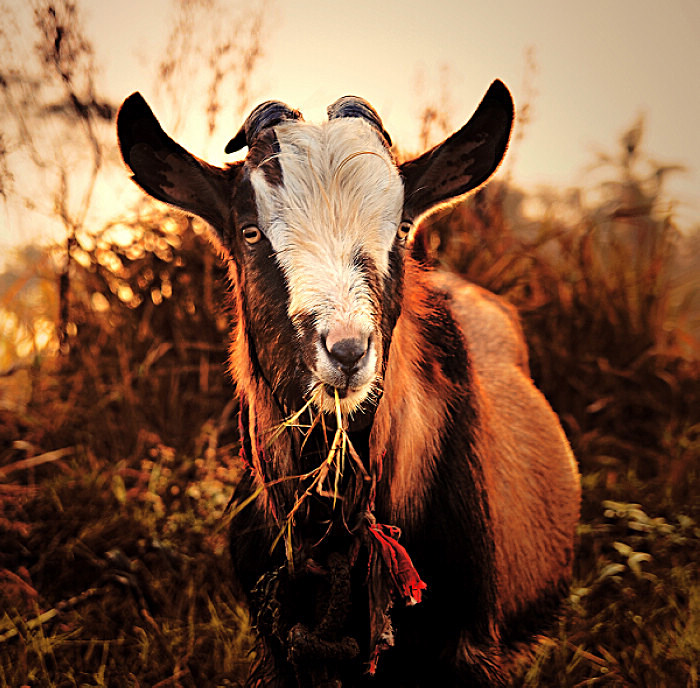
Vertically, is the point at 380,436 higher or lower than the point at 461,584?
higher

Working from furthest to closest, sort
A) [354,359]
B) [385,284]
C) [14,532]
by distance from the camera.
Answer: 1. [14,532]
2. [385,284]
3. [354,359]

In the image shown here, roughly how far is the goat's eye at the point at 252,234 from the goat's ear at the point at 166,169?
0.65 ft

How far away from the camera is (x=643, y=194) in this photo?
5988 mm

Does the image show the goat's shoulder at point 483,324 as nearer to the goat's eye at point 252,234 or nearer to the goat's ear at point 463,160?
the goat's ear at point 463,160

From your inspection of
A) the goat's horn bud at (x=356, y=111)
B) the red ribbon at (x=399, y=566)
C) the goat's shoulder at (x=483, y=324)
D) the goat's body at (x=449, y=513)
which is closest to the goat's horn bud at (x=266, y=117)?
the goat's horn bud at (x=356, y=111)

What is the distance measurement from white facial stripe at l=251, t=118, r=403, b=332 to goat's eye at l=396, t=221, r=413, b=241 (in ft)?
0.16

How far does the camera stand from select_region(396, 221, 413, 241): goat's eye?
7.02 feet

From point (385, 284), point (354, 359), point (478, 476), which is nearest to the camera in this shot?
point (354, 359)

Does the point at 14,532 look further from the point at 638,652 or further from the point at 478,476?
the point at 638,652

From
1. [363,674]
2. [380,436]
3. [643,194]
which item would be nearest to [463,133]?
[380,436]

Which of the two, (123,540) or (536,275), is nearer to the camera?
(123,540)

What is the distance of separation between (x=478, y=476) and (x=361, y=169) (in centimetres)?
113

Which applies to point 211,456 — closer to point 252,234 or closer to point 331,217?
point 252,234

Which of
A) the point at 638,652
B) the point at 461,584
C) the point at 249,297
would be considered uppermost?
the point at 249,297
